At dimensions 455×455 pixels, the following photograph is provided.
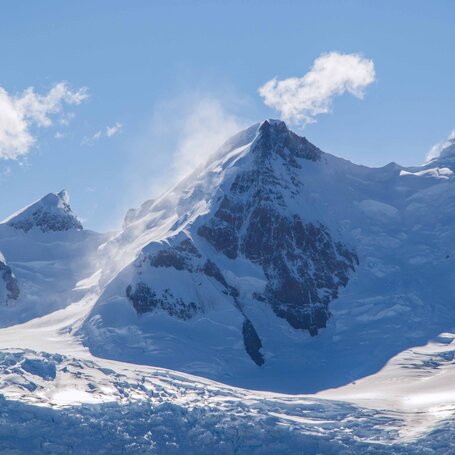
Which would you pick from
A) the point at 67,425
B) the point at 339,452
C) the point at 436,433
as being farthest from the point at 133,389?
the point at 436,433

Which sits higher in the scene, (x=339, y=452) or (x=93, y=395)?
(x=93, y=395)

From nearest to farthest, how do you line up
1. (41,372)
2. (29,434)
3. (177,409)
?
(29,434) → (177,409) → (41,372)

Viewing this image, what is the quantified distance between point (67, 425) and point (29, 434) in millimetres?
6376

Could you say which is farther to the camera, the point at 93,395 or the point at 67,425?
the point at 93,395

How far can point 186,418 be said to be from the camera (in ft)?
586

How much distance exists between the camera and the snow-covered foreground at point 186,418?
170875 millimetres

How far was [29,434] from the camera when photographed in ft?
553

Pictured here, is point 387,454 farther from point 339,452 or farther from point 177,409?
point 177,409

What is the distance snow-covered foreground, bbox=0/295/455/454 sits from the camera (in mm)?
170875

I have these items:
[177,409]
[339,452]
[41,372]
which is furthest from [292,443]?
[41,372]

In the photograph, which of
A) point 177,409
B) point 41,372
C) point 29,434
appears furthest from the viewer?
point 41,372

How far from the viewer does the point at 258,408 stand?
187 m

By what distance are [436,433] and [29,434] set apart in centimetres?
6596

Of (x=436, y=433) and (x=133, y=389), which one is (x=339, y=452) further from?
(x=133, y=389)
